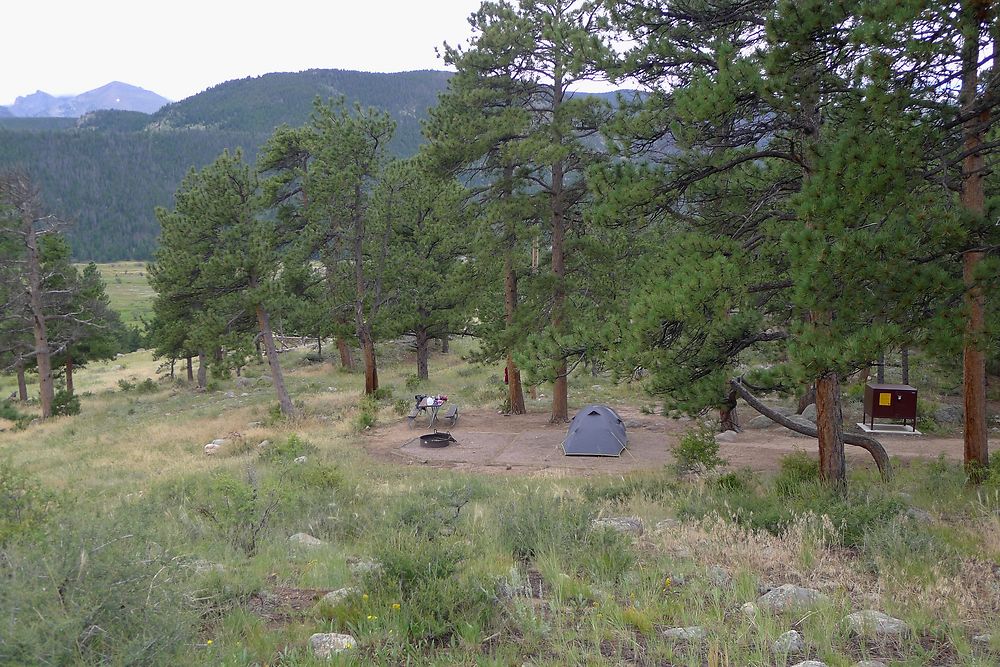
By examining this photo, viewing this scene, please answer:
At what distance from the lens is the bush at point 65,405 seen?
95.1ft

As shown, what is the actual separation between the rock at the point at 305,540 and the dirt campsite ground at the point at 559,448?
7.10 metres

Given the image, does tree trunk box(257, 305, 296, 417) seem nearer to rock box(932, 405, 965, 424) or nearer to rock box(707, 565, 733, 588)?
rock box(707, 565, 733, 588)

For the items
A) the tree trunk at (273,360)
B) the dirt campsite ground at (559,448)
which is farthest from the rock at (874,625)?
the tree trunk at (273,360)

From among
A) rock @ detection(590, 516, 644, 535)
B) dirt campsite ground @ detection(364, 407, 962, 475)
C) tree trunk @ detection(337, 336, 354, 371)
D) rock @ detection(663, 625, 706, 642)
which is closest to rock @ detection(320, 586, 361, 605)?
rock @ detection(663, 625, 706, 642)

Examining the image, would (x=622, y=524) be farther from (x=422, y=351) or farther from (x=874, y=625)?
(x=422, y=351)

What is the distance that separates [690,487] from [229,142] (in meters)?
165

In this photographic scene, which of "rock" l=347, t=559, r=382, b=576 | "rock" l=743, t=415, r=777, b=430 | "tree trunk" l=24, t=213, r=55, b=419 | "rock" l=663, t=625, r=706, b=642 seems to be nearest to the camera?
"rock" l=663, t=625, r=706, b=642

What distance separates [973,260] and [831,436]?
111 inches

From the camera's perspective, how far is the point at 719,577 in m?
5.22

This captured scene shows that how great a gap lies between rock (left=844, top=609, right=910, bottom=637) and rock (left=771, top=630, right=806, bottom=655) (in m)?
0.39

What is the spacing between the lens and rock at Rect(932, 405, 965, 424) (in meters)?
17.2

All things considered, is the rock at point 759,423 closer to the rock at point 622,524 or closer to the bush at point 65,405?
the rock at point 622,524

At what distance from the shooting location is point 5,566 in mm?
4305

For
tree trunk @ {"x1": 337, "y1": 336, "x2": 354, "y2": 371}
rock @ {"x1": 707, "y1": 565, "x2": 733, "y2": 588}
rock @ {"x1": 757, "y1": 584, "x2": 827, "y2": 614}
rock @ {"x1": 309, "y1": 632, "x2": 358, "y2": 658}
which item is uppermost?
rock @ {"x1": 309, "y1": 632, "x2": 358, "y2": 658}
